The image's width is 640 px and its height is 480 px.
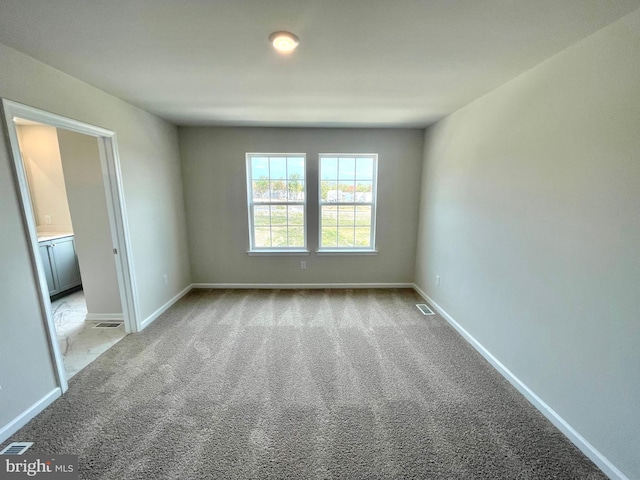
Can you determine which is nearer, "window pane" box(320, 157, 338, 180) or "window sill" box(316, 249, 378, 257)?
"window pane" box(320, 157, 338, 180)

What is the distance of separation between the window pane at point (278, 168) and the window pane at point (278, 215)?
0.43 metres

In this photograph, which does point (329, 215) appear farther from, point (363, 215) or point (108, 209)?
point (108, 209)

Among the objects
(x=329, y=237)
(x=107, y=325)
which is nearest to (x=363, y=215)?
(x=329, y=237)

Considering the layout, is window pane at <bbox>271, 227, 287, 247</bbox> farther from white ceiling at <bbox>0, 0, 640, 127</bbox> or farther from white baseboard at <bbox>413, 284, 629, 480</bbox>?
white baseboard at <bbox>413, 284, 629, 480</bbox>

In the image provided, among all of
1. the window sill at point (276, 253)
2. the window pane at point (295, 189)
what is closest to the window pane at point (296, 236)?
the window sill at point (276, 253)

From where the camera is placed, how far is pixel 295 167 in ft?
12.3

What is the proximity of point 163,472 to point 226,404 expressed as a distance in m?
0.48

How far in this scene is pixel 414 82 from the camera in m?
2.04

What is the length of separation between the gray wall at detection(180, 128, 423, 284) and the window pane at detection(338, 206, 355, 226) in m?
0.38

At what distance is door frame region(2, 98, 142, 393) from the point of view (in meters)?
1.62

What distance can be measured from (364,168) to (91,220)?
11.3 feet

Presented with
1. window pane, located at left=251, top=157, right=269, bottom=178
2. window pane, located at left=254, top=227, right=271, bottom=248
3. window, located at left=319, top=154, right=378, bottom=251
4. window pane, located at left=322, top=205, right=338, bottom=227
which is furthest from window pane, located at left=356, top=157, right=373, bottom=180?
window pane, located at left=254, top=227, right=271, bottom=248

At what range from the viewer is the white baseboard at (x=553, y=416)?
1.36m

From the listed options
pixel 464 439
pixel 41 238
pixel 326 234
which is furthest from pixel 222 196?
pixel 464 439
